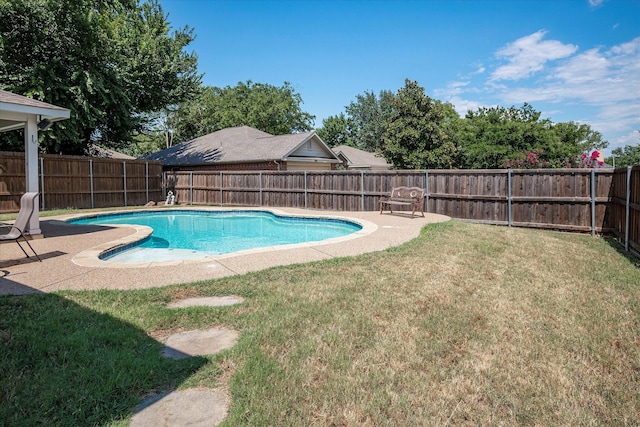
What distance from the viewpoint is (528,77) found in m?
34.0

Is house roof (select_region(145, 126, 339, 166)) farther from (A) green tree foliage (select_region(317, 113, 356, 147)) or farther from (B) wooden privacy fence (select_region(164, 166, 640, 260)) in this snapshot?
(A) green tree foliage (select_region(317, 113, 356, 147))

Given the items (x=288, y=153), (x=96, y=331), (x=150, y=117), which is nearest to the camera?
(x=96, y=331)

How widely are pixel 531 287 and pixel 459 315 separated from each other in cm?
163

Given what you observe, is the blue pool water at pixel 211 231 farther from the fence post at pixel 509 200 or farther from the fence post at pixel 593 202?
the fence post at pixel 593 202

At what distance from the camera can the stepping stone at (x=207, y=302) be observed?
13.8 ft

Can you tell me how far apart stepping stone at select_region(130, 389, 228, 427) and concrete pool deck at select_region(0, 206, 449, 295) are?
104 inches

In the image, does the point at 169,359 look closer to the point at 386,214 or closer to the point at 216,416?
the point at 216,416

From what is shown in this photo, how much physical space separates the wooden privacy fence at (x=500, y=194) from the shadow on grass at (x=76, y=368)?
27.1ft

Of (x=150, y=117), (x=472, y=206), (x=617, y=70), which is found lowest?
(x=472, y=206)

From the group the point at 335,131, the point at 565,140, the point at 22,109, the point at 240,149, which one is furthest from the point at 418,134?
the point at 335,131

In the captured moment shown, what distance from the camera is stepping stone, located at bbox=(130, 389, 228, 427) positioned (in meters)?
2.29

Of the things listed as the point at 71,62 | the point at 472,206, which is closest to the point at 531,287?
the point at 472,206

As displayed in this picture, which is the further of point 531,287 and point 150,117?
point 150,117

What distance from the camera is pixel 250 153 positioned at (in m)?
23.1
